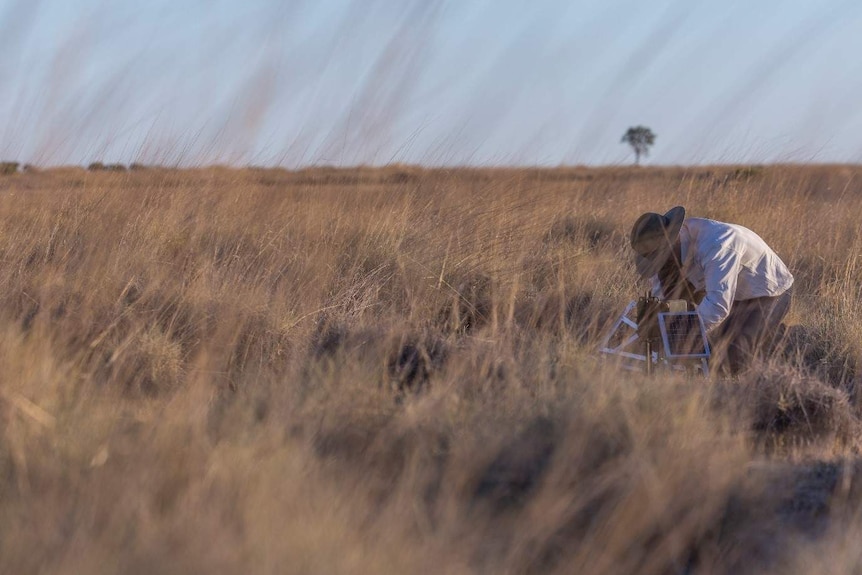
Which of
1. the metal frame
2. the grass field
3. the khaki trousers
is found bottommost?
the grass field

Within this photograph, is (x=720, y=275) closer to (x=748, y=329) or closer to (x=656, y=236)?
(x=656, y=236)

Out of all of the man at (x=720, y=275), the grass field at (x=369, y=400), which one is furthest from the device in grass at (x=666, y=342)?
the grass field at (x=369, y=400)

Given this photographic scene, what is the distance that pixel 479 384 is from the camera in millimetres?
4098

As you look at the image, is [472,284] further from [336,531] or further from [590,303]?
[336,531]

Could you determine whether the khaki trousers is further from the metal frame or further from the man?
the metal frame

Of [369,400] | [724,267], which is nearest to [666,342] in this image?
[724,267]

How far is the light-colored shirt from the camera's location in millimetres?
5125

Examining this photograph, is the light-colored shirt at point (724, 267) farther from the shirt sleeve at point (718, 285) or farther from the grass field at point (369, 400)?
the grass field at point (369, 400)

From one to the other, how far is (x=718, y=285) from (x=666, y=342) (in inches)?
19.2

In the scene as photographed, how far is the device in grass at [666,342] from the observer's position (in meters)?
4.92

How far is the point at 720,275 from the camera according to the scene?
5184 millimetres


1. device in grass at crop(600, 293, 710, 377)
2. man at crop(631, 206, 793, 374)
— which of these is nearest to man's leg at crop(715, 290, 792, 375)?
man at crop(631, 206, 793, 374)

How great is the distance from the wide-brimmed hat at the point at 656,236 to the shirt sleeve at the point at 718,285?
9.0 inches

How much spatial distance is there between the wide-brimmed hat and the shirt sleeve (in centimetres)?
23
